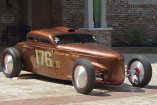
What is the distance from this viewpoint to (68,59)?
31.7 feet

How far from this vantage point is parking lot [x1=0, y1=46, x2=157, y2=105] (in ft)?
25.9

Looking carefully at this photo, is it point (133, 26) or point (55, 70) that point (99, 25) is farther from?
point (55, 70)

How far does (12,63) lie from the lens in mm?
10914

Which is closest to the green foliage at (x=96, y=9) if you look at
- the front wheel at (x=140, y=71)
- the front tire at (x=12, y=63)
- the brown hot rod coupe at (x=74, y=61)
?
the brown hot rod coupe at (x=74, y=61)

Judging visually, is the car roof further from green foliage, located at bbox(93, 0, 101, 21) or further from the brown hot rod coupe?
green foliage, located at bbox(93, 0, 101, 21)

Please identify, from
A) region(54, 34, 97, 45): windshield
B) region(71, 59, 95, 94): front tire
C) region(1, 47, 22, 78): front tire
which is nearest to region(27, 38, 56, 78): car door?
region(54, 34, 97, 45): windshield

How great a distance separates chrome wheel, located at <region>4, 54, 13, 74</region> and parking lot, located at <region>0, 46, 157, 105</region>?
0.99 feet

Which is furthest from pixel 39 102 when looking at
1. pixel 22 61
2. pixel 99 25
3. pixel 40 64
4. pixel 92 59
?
pixel 99 25

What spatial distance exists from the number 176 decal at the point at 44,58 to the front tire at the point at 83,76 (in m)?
1.27

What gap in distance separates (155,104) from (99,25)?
1127 centimetres

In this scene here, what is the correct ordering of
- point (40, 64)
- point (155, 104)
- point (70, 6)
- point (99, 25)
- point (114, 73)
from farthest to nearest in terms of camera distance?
point (70, 6) → point (99, 25) → point (40, 64) → point (114, 73) → point (155, 104)

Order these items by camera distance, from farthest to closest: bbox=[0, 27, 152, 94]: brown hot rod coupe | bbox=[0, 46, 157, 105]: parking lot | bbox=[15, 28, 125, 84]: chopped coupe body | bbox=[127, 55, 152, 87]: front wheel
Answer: bbox=[127, 55, 152, 87]: front wheel < bbox=[15, 28, 125, 84]: chopped coupe body < bbox=[0, 27, 152, 94]: brown hot rod coupe < bbox=[0, 46, 157, 105]: parking lot

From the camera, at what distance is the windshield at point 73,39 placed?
10.2 m

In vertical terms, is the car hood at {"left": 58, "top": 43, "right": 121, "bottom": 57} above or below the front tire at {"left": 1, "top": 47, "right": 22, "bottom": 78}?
above
